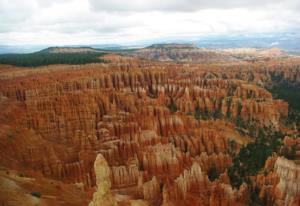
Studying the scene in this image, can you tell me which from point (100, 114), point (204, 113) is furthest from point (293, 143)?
point (100, 114)

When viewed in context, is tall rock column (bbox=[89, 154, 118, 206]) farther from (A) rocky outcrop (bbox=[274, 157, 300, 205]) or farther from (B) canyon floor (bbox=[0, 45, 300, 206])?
(A) rocky outcrop (bbox=[274, 157, 300, 205])

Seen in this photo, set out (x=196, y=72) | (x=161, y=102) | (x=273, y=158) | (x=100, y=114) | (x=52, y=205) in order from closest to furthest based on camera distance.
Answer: (x=52, y=205) → (x=273, y=158) → (x=100, y=114) → (x=161, y=102) → (x=196, y=72)

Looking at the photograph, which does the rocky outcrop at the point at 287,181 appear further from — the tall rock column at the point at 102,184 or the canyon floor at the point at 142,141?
the tall rock column at the point at 102,184

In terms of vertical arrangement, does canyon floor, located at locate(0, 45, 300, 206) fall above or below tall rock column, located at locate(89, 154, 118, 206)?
below

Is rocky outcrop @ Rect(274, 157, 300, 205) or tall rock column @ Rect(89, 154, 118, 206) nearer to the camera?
tall rock column @ Rect(89, 154, 118, 206)

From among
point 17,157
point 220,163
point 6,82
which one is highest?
point 6,82

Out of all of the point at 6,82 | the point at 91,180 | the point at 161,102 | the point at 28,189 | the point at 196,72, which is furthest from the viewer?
the point at 196,72

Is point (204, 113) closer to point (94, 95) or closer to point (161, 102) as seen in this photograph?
point (161, 102)

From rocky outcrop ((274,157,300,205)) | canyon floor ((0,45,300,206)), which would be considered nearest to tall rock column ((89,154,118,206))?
canyon floor ((0,45,300,206))

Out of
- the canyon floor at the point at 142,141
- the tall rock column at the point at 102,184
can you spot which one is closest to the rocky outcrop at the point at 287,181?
the canyon floor at the point at 142,141
